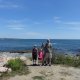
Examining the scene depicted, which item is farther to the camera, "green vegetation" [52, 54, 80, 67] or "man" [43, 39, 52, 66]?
"green vegetation" [52, 54, 80, 67]

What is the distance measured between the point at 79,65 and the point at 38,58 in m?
3.21

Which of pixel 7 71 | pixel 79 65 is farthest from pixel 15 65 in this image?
pixel 79 65

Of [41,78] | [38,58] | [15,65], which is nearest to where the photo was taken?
[41,78]

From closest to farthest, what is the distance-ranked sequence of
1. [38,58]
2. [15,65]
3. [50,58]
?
[15,65]
[50,58]
[38,58]

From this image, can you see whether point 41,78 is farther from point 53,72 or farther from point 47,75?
point 53,72

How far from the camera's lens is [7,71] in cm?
1515

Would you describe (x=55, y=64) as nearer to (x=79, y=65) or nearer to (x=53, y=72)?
(x=79, y=65)

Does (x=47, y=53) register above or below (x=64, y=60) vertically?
above

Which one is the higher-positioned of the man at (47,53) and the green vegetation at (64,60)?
the man at (47,53)

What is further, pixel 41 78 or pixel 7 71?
pixel 7 71

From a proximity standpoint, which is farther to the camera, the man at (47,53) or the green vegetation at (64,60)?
the green vegetation at (64,60)

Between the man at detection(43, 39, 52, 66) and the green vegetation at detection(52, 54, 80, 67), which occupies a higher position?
the man at detection(43, 39, 52, 66)

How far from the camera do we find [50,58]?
18.7 meters

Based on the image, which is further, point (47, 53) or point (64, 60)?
point (64, 60)
